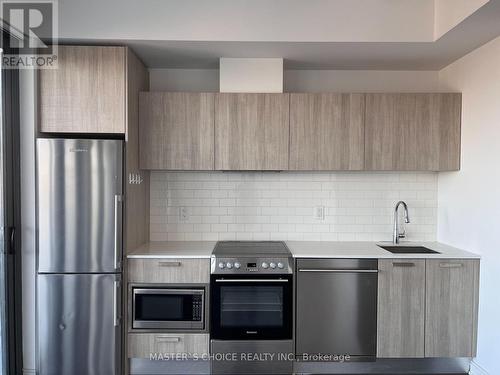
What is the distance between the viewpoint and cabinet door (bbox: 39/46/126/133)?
2488 millimetres

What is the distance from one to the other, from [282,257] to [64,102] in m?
2.03

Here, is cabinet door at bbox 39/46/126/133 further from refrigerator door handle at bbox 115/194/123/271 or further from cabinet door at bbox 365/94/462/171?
cabinet door at bbox 365/94/462/171

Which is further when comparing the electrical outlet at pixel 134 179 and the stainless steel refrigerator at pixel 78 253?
the electrical outlet at pixel 134 179

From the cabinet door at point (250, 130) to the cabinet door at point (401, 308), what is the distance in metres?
1.26

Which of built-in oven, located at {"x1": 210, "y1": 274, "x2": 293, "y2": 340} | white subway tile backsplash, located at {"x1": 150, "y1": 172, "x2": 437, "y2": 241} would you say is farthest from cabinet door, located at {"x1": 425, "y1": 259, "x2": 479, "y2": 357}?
built-in oven, located at {"x1": 210, "y1": 274, "x2": 293, "y2": 340}

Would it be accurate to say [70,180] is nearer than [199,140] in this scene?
Yes

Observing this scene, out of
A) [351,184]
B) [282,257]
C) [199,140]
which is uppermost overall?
[199,140]

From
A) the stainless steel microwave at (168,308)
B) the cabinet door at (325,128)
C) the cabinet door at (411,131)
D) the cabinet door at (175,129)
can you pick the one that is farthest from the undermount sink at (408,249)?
the cabinet door at (175,129)

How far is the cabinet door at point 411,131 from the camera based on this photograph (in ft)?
9.18

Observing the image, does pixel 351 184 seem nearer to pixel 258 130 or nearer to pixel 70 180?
pixel 258 130

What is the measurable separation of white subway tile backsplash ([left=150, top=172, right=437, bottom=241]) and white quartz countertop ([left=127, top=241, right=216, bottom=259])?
4.7 inches

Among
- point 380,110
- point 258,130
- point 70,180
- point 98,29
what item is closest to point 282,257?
point 258,130

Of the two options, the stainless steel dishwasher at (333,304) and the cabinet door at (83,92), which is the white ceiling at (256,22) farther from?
the stainless steel dishwasher at (333,304)

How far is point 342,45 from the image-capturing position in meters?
2.53
